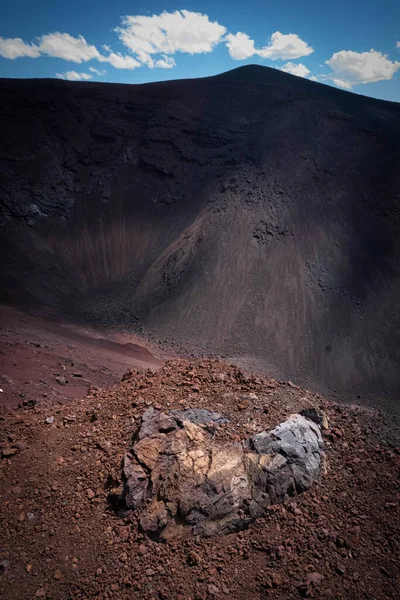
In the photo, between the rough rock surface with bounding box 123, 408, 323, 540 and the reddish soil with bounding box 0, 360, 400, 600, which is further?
the rough rock surface with bounding box 123, 408, 323, 540

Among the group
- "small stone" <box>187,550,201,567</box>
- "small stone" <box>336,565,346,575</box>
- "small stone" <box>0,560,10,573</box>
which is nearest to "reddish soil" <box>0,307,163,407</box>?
"small stone" <box>0,560,10,573</box>

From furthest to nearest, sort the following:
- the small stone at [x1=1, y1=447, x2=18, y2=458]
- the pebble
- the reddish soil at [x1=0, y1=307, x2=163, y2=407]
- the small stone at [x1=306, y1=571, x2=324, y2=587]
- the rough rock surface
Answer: the reddish soil at [x1=0, y1=307, x2=163, y2=407] < the small stone at [x1=1, y1=447, x2=18, y2=458] < the rough rock surface < the small stone at [x1=306, y1=571, x2=324, y2=587] < the pebble

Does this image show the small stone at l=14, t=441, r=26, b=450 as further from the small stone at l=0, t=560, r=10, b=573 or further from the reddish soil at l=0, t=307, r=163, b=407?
the small stone at l=0, t=560, r=10, b=573

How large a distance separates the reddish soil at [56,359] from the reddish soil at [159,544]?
1.39 meters

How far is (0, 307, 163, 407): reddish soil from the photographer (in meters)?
8.63

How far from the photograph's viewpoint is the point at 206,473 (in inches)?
222

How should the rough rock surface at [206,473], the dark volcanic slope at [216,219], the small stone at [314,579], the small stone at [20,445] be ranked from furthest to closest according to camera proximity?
1. the dark volcanic slope at [216,219]
2. the small stone at [20,445]
3. the rough rock surface at [206,473]
4. the small stone at [314,579]

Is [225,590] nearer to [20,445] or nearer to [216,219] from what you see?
[20,445]

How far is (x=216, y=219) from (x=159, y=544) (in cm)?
1689

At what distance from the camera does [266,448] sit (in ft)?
20.4

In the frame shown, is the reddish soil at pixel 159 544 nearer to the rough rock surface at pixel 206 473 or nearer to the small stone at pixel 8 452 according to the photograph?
the small stone at pixel 8 452

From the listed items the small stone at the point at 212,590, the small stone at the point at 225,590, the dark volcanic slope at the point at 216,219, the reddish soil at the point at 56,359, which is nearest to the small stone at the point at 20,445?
the reddish soil at the point at 56,359

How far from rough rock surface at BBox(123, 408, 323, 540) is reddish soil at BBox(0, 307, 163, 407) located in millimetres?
3762

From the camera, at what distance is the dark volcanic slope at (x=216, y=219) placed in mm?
16250
